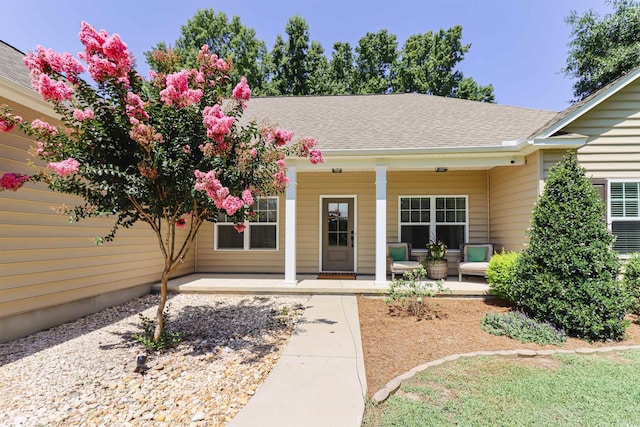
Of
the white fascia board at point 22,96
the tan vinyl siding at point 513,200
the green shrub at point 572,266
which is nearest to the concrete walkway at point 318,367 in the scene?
the tan vinyl siding at point 513,200

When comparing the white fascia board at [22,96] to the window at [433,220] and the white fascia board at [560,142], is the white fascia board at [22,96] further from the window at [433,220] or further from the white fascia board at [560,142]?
the white fascia board at [560,142]

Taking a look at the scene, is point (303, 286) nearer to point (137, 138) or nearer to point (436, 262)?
point (436, 262)

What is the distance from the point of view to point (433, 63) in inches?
830

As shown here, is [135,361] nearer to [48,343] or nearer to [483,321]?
[48,343]

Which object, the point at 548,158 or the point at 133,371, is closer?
the point at 133,371

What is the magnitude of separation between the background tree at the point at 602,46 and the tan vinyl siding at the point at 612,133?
1163cm

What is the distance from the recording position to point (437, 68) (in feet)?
70.6

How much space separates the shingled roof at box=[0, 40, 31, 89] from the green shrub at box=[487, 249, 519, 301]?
7.52 metres

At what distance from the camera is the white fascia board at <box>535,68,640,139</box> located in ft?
17.7

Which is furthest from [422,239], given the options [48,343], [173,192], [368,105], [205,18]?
[205,18]

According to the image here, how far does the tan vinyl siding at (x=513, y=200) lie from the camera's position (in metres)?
5.82

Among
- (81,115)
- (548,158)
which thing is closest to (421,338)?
(548,158)

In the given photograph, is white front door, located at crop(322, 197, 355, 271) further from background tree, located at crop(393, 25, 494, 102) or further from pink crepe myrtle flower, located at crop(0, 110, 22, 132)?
background tree, located at crop(393, 25, 494, 102)

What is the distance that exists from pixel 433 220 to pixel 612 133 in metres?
3.68
